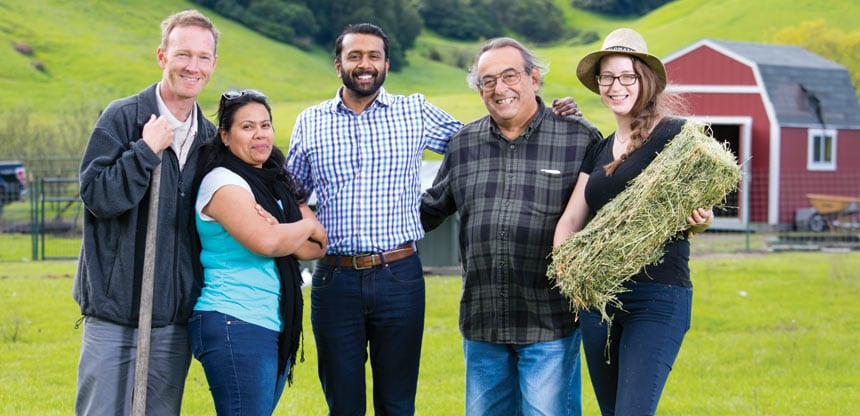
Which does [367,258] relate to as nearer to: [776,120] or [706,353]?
[706,353]

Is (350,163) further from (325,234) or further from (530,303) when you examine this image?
(530,303)

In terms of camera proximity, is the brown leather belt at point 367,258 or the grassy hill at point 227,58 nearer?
the brown leather belt at point 367,258

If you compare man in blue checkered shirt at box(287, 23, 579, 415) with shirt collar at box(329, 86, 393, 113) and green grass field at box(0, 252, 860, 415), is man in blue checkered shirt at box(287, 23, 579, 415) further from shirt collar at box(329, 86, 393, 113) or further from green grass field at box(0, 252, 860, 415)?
green grass field at box(0, 252, 860, 415)

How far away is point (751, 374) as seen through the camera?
997cm

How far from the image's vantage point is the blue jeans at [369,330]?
17.9 ft

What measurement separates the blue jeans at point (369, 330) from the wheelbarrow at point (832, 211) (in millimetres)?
24897

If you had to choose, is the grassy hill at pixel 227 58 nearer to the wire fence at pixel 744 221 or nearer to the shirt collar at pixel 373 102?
the wire fence at pixel 744 221

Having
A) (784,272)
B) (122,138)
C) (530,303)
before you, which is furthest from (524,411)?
(784,272)

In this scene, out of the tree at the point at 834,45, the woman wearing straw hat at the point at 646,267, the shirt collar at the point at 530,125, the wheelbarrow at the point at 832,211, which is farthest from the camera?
the tree at the point at 834,45

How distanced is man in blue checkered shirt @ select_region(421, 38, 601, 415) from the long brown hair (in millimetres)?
409

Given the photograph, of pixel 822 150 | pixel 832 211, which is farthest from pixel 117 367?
pixel 822 150

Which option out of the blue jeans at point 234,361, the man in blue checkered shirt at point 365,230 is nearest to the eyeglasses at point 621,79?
the man in blue checkered shirt at point 365,230

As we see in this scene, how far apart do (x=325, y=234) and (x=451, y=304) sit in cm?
881

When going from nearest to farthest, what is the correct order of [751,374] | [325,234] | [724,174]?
1. [724,174]
2. [325,234]
3. [751,374]
